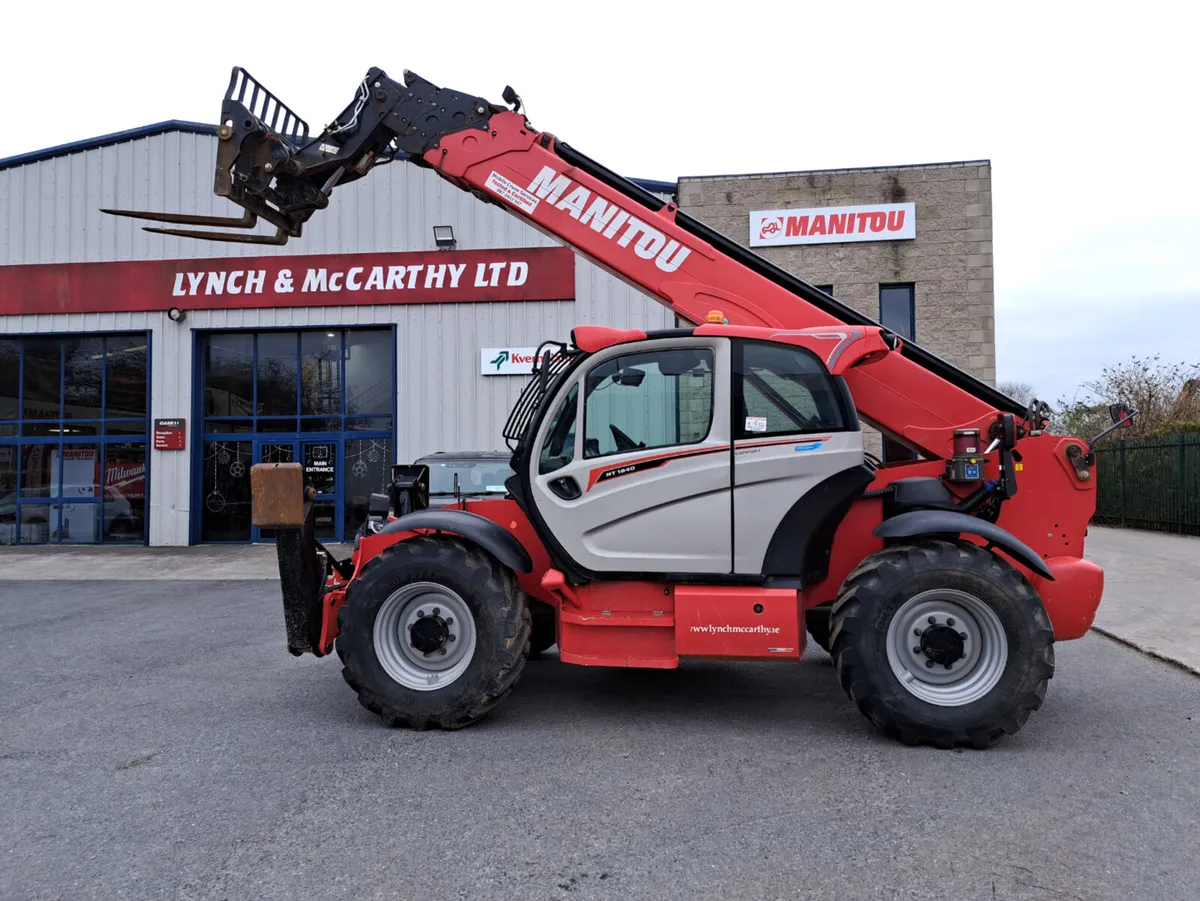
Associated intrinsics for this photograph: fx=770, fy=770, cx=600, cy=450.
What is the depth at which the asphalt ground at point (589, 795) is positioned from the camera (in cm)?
284

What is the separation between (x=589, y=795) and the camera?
3.54 meters

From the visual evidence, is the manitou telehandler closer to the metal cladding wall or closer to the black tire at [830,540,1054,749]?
the black tire at [830,540,1054,749]

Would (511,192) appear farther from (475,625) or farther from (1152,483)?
(1152,483)

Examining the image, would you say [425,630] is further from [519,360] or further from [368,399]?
[368,399]

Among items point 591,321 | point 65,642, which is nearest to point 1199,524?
point 591,321

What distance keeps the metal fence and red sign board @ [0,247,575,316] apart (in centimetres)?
1274

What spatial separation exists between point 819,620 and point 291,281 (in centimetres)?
1353

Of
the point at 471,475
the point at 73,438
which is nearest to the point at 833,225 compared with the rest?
the point at 471,475

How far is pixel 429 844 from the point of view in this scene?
307 cm

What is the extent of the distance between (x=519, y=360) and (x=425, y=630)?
10678 millimetres

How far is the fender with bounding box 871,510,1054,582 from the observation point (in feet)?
13.8

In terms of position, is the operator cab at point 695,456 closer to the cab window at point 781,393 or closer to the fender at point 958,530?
the cab window at point 781,393

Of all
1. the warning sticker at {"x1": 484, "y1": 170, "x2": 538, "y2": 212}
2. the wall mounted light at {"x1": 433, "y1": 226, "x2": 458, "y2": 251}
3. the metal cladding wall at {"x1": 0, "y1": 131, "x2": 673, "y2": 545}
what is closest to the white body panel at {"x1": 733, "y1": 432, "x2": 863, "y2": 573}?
the warning sticker at {"x1": 484, "y1": 170, "x2": 538, "y2": 212}

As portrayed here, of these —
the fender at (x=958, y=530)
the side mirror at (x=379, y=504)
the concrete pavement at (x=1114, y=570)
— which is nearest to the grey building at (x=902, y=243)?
the concrete pavement at (x=1114, y=570)
